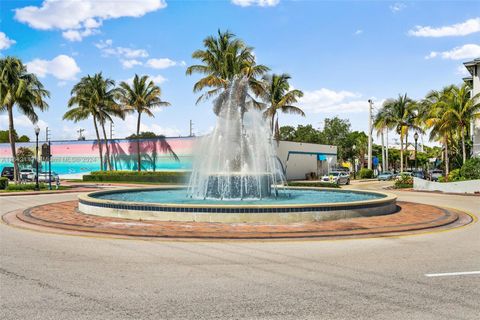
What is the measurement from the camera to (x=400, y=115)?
5994 cm

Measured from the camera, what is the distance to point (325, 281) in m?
7.13

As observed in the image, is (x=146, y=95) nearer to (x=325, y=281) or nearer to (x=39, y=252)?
(x=39, y=252)

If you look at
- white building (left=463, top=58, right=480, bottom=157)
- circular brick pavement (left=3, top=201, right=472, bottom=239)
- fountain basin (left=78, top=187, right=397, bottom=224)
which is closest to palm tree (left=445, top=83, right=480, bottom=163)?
white building (left=463, top=58, right=480, bottom=157)

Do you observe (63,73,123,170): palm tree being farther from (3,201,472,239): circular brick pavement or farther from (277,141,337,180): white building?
(3,201,472,239): circular brick pavement

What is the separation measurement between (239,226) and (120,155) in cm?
4581

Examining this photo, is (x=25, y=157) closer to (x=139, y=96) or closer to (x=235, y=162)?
(x=139, y=96)

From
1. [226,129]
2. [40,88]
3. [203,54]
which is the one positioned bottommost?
[226,129]

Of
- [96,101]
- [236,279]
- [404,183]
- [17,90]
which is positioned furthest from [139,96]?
[236,279]

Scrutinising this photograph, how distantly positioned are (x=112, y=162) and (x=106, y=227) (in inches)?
1796

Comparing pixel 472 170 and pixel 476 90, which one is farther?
pixel 476 90

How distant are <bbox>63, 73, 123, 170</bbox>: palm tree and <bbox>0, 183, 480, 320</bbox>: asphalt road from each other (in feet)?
144

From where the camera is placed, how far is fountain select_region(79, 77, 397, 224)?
1377 cm

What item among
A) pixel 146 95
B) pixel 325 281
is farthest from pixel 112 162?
pixel 325 281

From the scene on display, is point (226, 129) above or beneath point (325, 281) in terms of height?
above
